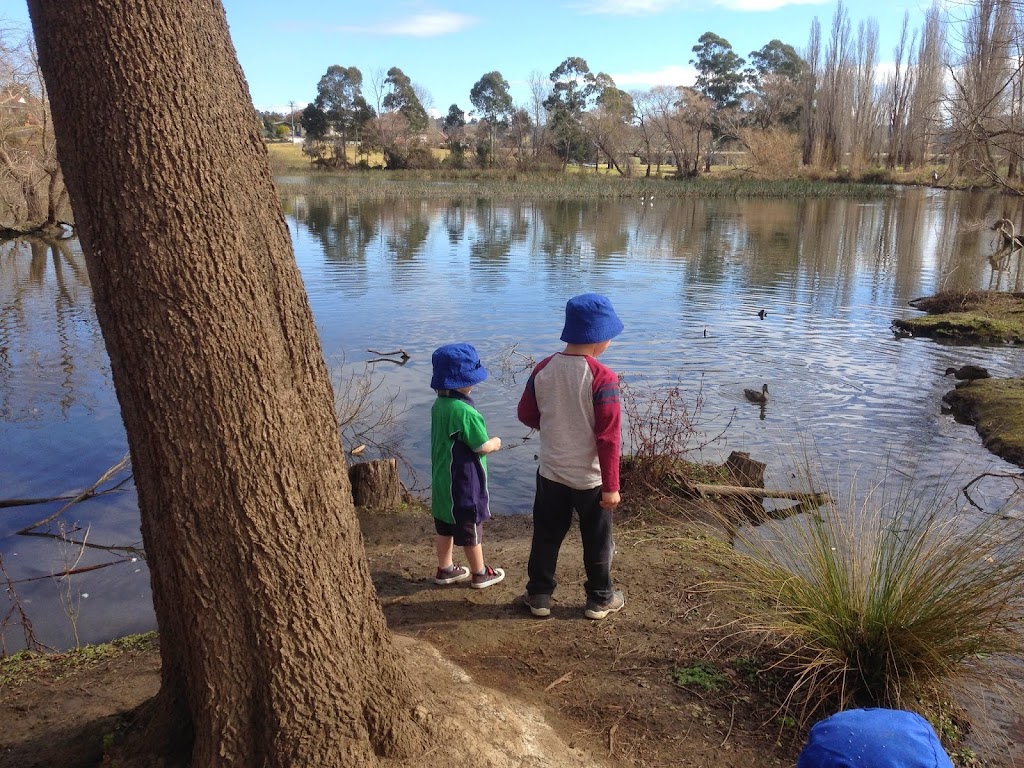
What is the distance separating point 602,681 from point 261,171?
2.54 meters

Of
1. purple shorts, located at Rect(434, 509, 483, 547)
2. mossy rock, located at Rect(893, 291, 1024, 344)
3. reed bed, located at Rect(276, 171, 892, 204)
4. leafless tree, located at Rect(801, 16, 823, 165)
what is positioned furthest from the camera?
leafless tree, located at Rect(801, 16, 823, 165)

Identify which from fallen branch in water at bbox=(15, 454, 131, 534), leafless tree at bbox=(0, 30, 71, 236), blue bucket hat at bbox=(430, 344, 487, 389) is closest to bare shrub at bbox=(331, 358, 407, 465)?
fallen branch in water at bbox=(15, 454, 131, 534)

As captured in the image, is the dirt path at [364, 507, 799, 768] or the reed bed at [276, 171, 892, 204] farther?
the reed bed at [276, 171, 892, 204]

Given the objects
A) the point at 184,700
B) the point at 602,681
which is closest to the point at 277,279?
the point at 184,700

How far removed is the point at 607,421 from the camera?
374 centimetres

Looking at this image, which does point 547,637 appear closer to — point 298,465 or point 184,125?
point 298,465

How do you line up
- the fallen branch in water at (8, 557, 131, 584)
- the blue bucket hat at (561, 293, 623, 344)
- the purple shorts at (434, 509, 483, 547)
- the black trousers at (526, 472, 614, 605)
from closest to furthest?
the blue bucket hat at (561, 293, 623, 344) < the black trousers at (526, 472, 614, 605) < the purple shorts at (434, 509, 483, 547) < the fallen branch in water at (8, 557, 131, 584)

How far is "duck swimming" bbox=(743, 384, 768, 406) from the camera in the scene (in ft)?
33.9

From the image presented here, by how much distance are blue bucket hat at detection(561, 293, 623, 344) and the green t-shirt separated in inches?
30.9

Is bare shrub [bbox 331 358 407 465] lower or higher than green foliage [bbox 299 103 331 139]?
lower

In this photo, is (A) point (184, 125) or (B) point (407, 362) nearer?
(A) point (184, 125)

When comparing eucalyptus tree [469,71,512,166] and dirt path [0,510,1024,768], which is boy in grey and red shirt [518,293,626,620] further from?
eucalyptus tree [469,71,512,166]

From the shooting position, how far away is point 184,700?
8.66ft

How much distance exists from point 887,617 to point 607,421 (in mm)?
1466
